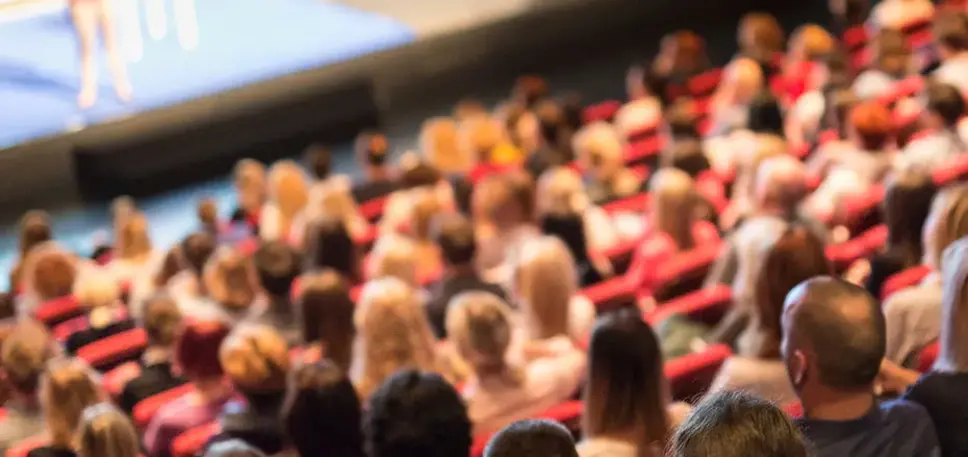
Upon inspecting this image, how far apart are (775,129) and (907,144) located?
2.04 feet

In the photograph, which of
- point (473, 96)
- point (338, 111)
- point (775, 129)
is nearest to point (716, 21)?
point (473, 96)

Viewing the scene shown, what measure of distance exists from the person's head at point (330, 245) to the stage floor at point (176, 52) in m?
3.02

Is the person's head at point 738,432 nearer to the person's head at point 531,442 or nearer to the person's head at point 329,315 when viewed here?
the person's head at point 531,442

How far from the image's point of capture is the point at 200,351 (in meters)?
2.73

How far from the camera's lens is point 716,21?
8836 mm

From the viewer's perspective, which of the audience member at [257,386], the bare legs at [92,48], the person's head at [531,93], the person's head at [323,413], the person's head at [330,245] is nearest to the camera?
the person's head at [323,413]

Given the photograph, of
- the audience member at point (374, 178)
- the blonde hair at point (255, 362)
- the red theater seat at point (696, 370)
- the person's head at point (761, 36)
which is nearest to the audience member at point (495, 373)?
the red theater seat at point (696, 370)

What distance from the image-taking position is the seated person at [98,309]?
3576 mm

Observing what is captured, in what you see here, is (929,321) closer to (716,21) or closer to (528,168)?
(528,168)

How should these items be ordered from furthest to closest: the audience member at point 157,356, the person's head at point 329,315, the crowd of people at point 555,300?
the audience member at point 157,356
the person's head at point 329,315
the crowd of people at point 555,300

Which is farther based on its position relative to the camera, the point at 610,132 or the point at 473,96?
the point at 473,96

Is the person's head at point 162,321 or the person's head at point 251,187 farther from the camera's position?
the person's head at point 251,187

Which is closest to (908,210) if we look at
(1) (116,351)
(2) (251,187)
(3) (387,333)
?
(3) (387,333)

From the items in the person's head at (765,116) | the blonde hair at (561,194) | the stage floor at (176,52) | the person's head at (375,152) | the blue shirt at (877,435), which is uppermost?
the stage floor at (176,52)
